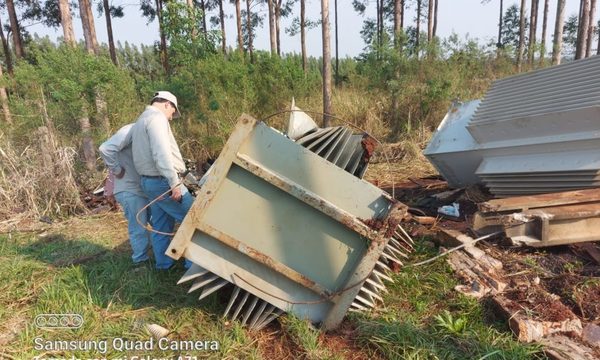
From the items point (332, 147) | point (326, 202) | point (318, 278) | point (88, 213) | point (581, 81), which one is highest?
point (581, 81)

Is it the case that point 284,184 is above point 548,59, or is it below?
below

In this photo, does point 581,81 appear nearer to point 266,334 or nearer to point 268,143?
point 268,143

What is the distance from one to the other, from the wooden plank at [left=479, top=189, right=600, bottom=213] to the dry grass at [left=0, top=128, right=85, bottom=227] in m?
5.53

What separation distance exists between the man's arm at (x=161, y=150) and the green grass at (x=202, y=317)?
96 cm

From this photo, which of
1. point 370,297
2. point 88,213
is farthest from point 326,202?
point 88,213

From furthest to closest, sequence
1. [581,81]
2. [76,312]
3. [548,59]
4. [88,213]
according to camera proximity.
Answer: [548,59] → [88,213] → [581,81] → [76,312]

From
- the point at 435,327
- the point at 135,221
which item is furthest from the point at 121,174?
the point at 435,327

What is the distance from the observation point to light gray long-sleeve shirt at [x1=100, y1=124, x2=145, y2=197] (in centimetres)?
333

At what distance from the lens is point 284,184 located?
2250 millimetres

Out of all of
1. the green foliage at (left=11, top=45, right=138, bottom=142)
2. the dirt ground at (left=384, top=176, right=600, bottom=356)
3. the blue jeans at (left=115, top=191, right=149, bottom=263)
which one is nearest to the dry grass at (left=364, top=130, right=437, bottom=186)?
the dirt ground at (left=384, top=176, right=600, bottom=356)

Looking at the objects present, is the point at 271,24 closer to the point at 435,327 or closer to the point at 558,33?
the point at 558,33

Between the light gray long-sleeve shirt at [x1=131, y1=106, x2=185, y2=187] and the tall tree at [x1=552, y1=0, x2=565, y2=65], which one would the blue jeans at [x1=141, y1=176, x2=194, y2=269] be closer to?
the light gray long-sleeve shirt at [x1=131, y1=106, x2=185, y2=187]

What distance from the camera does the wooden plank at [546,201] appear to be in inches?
124

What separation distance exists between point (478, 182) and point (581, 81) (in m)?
1.46
